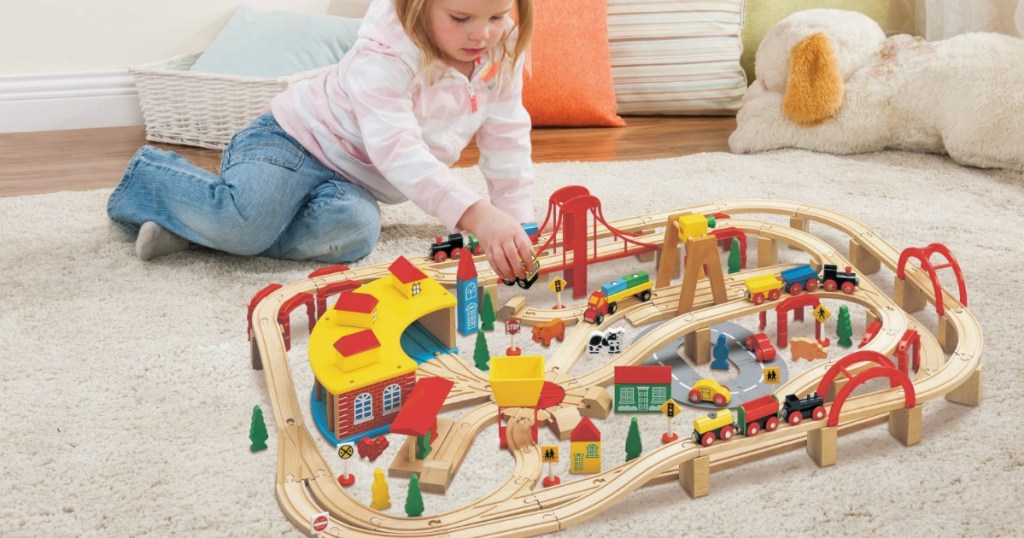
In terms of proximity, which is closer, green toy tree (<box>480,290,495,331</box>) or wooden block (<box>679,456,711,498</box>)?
wooden block (<box>679,456,711,498</box>)

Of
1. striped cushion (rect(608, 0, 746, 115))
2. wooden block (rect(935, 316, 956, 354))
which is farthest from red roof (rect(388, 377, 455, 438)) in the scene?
striped cushion (rect(608, 0, 746, 115))

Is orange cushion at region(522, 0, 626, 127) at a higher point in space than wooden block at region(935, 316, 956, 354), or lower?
higher

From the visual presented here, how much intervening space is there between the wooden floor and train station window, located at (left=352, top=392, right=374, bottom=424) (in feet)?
3.44

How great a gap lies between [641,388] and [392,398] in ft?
0.81

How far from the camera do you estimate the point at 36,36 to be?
7.19 feet

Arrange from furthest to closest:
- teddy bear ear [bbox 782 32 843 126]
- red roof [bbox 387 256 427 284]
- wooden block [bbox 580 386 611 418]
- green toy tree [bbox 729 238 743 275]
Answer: teddy bear ear [bbox 782 32 843 126] → green toy tree [bbox 729 238 743 275] → red roof [bbox 387 256 427 284] → wooden block [bbox 580 386 611 418]

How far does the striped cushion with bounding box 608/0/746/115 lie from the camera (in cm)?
225

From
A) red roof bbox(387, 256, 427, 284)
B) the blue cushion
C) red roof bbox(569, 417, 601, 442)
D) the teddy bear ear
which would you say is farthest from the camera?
the blue cushion

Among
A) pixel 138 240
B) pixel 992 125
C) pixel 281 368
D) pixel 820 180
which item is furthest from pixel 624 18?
pixel 281 368

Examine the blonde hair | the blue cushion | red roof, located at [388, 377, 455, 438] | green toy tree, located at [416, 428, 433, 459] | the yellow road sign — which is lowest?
green toy tree, located at [416, 428, 433, 459]

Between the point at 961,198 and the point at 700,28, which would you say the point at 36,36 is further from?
the point at 961,198

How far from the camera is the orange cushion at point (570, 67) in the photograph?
7.07 feet

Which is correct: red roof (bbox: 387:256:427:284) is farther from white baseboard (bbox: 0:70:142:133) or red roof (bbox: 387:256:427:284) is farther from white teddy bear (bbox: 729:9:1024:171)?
white baseboard (bbox: 0:70:142:133)

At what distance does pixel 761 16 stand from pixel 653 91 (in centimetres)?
29
